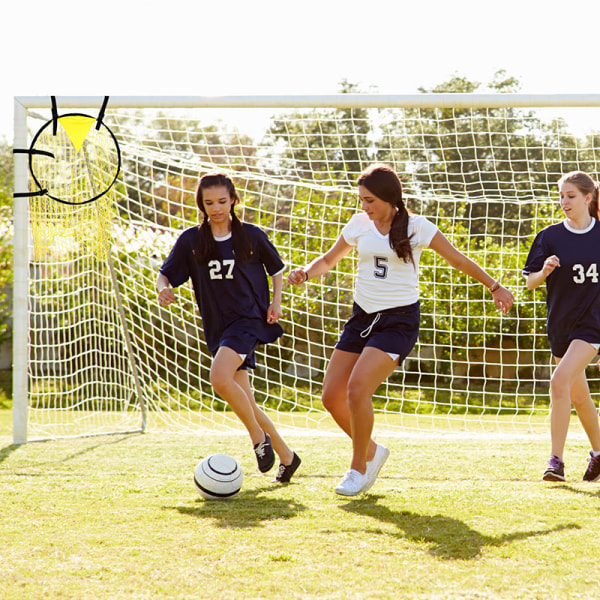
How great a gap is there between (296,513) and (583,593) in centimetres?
143

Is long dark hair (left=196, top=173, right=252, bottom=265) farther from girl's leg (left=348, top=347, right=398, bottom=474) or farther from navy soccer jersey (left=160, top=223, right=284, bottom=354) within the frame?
girl's leg (left=348, top=347, right=398, bottom=474)

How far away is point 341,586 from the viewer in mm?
2395

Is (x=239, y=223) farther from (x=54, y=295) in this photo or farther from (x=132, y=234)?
(x=132, y=234)

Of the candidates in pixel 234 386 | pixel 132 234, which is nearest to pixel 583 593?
pixel 234 386

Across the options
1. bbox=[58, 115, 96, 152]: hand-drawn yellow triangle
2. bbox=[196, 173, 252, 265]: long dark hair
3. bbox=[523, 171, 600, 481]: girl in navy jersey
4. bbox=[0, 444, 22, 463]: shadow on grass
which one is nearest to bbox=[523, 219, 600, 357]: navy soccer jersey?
bbox=[523, 171, 600, 481]: girl in navy jersey

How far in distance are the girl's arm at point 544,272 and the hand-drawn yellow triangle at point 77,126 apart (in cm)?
361

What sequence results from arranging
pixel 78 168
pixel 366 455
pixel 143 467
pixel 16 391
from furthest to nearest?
pixel 78 168 < pixel 16 391 < pixel 143 467 < pixel 366 455

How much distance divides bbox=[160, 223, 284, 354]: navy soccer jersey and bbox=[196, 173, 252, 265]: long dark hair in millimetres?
31

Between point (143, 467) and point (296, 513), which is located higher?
point (296, 513)

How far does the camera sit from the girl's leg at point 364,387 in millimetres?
3756

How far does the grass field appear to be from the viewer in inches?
95.0

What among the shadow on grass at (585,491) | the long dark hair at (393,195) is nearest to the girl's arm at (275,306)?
the long dark hair at (393,195)

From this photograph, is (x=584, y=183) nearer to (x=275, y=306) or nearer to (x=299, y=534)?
(x=275, y=306)

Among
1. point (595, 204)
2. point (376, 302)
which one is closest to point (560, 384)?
point (595, 204)
